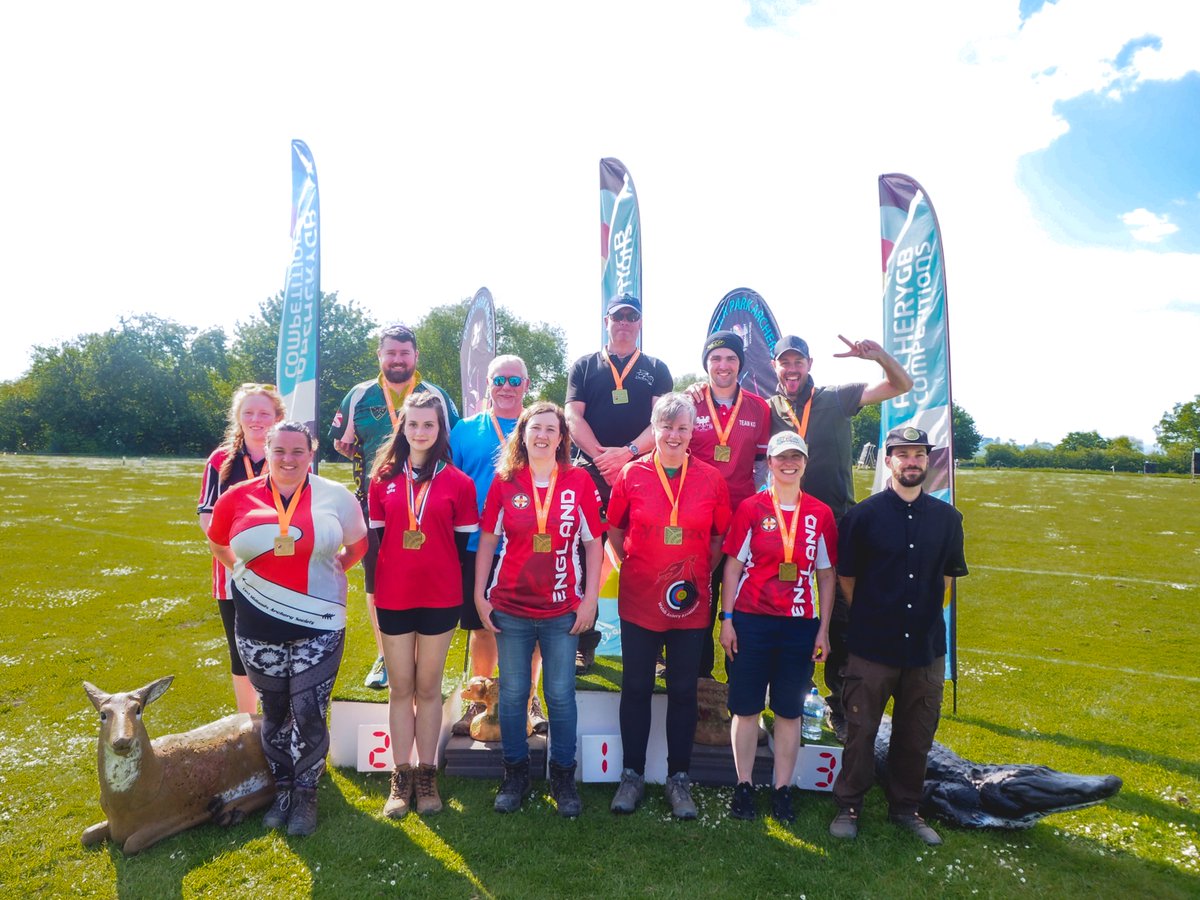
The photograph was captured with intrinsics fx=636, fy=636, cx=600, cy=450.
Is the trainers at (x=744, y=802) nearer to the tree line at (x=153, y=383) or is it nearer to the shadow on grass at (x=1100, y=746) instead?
the shadow on grass at (x=1100, y=746)

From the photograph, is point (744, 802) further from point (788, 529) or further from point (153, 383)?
point (153, 383)

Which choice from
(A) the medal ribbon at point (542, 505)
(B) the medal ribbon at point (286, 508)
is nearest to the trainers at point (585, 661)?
(A) the medal ribbon at point (542, 505)

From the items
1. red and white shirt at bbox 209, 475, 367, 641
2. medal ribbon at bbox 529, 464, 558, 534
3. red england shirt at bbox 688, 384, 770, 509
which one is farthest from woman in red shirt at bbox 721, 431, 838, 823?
red and white shirt at bbox 209, 475, 367, 641

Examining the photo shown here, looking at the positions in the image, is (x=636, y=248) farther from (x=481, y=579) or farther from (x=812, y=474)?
(x=481, y=579)

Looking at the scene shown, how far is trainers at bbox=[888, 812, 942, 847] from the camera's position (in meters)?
3.44

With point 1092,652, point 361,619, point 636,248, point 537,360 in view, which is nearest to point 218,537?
point 361,619

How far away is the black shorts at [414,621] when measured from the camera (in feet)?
11.2

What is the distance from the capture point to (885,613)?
3426mm

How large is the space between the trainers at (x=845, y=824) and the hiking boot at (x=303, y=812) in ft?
9.27

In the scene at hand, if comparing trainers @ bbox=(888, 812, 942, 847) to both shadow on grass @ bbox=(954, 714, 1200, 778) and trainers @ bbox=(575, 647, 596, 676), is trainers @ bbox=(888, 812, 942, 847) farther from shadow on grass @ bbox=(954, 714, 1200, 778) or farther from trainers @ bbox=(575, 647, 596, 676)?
trainers @ bbox=(575, 647, 596, 676)

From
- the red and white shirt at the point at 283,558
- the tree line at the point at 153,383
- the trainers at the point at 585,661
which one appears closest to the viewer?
the red and white shirt at the point at 283,558

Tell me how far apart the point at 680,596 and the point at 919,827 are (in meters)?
1.85

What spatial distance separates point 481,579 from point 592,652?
3.05 metres

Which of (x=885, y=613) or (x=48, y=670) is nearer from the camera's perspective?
(x=885, y=613)
